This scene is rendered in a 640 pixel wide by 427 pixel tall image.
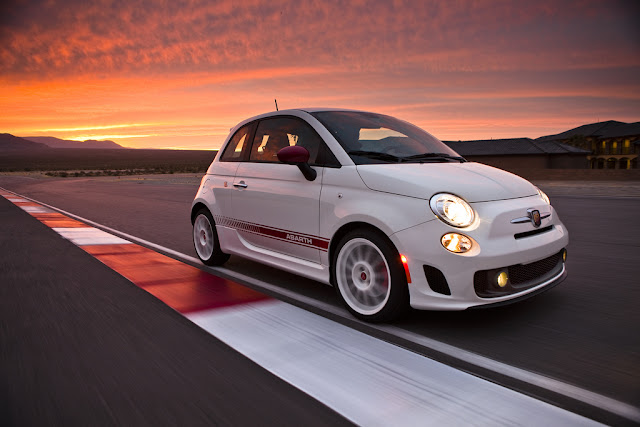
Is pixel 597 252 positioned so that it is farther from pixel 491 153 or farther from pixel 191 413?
pixel 491 153

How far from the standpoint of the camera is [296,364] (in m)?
3.36

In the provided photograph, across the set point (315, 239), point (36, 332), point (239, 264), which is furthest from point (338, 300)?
point (36, 332)

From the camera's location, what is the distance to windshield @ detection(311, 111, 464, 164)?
4.54 meters

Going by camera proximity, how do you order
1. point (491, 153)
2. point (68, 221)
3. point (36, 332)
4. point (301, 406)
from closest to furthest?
1. point (301, 406)
2. point (36, 332)
3. point (68, 221)
4. point (491, 153)

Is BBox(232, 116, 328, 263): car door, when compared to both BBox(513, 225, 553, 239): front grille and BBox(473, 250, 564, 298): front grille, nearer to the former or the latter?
BBox(473, 250, 564, 298): front grille

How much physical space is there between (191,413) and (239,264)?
3939mm

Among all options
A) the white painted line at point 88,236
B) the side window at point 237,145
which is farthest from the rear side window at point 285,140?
the white painted line at point 88,236

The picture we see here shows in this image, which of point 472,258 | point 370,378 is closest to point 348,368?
point 370,378

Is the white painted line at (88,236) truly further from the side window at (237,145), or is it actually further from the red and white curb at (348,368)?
the red and white curb at (348,368)

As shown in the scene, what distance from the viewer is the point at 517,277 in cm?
383

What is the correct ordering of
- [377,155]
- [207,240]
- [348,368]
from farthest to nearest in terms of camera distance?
1. [207,240]
2. [377,155]
3. [348,368]

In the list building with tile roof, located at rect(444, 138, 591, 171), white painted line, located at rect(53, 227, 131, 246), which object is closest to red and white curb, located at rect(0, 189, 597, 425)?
white painted line, located at rect(53, 227, 131, 246)

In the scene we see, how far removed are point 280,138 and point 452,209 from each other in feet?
7.16

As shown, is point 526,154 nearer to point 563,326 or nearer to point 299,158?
point 563,326
